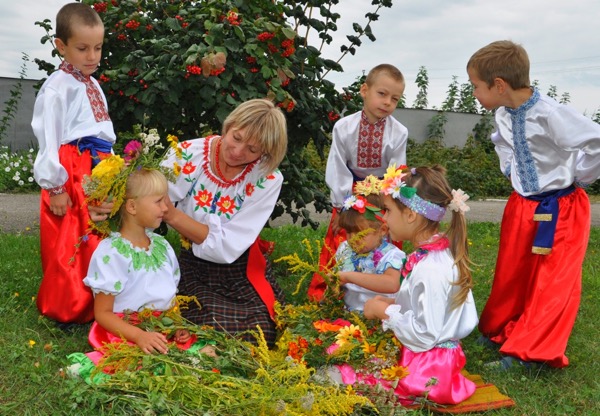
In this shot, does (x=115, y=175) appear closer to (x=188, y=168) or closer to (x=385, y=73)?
(x=188, y=168)

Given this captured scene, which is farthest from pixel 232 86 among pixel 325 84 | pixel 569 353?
pixel 569 353

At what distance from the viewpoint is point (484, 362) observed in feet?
12.6

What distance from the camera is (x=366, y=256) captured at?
12.4 feet

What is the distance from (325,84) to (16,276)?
2.54 metres

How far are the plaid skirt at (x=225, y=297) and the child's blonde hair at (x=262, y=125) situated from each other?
0.67m

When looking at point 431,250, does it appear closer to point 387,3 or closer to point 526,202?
point 526,202

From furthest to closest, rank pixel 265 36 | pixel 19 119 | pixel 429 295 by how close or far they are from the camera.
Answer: pixel 19 119, pixel 265 36, pixel 429 295

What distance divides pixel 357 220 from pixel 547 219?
1.02 metres

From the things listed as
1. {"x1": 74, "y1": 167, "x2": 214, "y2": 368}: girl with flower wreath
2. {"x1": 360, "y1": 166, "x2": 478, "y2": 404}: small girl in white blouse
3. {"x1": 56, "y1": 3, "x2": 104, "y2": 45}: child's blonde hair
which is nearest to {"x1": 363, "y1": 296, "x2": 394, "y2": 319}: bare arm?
{"x1": 360, "y1": 166, "x2": 478, "y2": 404}: small girl in white blouse

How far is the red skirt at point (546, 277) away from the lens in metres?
3.56

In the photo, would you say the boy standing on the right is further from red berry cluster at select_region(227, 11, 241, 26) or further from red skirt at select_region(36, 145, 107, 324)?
red skirt at select_region(36, 145, 107, 324)

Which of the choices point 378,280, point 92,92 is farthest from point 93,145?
point 378,280

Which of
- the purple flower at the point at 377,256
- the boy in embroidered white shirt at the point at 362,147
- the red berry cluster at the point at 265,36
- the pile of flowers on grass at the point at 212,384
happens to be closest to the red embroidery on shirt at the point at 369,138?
the boy in embroidered white shirt at the point at 362,147

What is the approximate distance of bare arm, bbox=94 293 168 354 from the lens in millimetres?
3064
